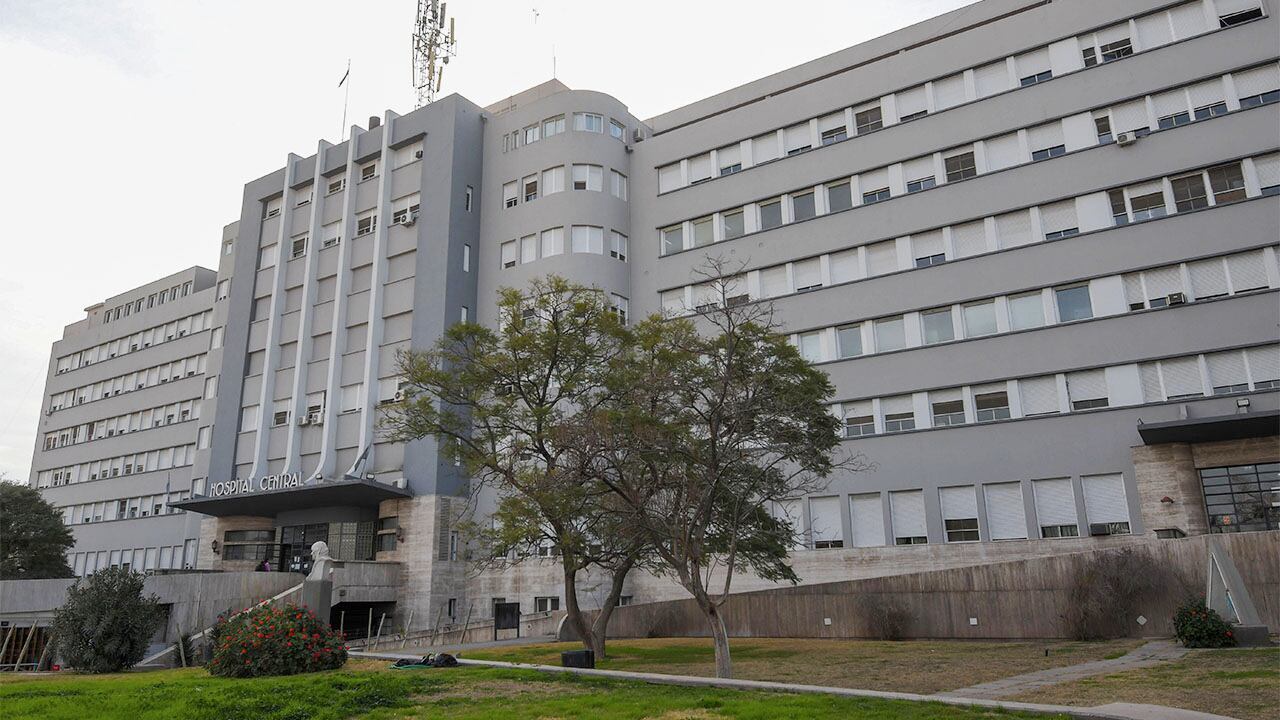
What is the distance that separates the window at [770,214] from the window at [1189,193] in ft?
54.3

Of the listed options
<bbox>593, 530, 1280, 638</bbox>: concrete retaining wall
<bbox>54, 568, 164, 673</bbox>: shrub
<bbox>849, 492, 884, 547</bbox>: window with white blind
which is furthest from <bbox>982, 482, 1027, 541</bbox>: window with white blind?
<bbox>54, 568, 164, 673</bbox>: shrub

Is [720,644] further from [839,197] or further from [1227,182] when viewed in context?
[839,197]

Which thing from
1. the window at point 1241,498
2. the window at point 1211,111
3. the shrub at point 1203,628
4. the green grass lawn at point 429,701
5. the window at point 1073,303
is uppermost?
the window at point 1211,111

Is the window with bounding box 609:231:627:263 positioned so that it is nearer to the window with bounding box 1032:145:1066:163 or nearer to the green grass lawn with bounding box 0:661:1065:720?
the window with bounding box 1032:145:1066:163

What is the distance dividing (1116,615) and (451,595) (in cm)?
2885

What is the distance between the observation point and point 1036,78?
37.6 metres

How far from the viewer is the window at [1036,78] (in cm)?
3734

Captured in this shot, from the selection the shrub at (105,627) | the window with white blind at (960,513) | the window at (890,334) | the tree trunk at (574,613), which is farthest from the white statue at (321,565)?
the window at (890,334)

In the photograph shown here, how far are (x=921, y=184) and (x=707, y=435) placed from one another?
2139 centimetres

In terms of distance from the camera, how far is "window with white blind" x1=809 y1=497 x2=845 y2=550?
37.2m

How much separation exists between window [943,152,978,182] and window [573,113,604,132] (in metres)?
18.9

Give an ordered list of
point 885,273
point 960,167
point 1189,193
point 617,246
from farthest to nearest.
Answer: point 617,246 → point 885,273 → point 960,167 → point 1189,193

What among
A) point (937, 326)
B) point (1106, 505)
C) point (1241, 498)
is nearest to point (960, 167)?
point (937, 326)

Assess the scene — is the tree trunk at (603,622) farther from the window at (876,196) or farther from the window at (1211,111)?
the window at (1211,111)
